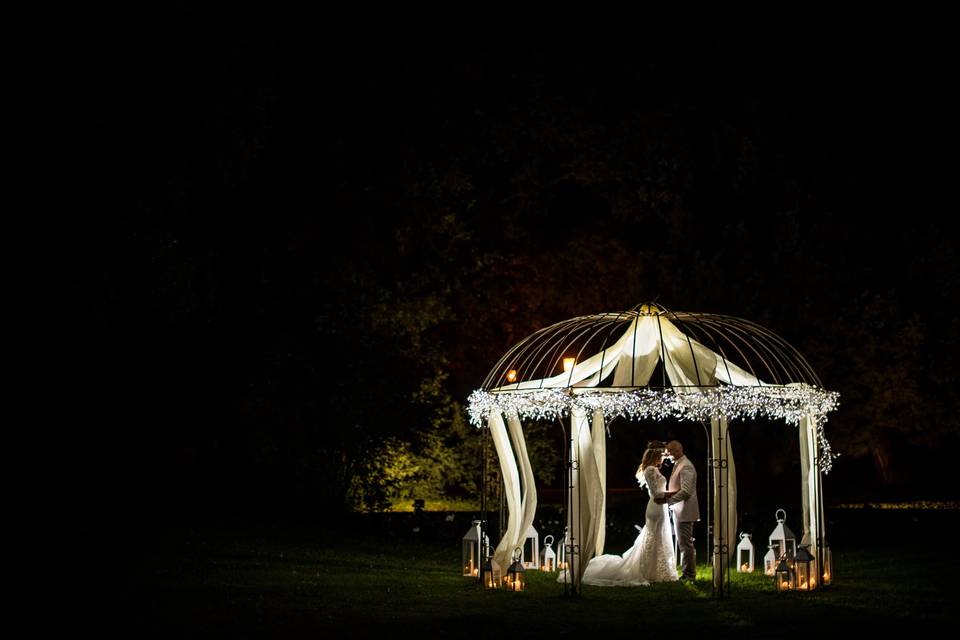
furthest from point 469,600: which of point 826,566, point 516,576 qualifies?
point 826,566

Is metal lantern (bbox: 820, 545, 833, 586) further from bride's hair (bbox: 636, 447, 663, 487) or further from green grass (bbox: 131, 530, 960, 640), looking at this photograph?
bride's hair (bbox: 636, 447, 663, 487)

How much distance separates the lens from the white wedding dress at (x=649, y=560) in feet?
48.6

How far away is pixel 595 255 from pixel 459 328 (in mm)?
3760

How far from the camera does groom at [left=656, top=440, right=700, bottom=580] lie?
1524cm

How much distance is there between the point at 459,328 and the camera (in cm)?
3284

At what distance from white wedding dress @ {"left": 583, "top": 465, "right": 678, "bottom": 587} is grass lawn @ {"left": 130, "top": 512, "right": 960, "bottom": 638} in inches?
9.7

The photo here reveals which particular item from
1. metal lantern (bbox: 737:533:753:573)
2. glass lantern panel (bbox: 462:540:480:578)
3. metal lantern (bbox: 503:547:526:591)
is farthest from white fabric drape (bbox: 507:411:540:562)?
metal lantern (bbox: 737:533:753:573)

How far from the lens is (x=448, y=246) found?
30.1m

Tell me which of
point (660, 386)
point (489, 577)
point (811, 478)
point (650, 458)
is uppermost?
point (660, 386)

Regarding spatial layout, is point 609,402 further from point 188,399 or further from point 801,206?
point 801,206

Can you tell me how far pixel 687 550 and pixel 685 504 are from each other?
52 cm

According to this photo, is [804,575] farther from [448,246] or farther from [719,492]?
[448,246]

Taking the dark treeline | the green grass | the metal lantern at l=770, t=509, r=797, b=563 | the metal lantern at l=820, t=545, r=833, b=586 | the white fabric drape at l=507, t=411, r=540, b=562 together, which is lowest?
the green grass

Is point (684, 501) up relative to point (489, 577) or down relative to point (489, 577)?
up
